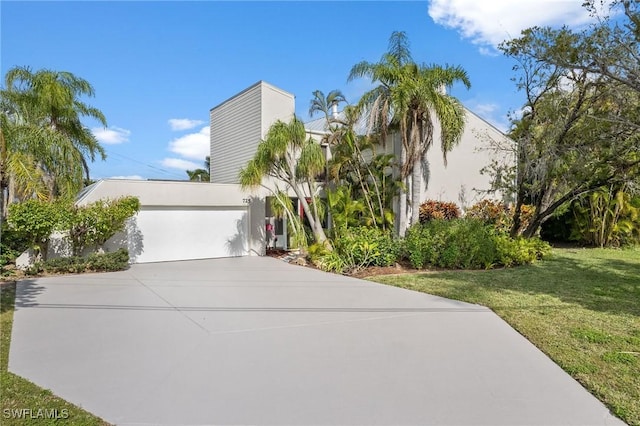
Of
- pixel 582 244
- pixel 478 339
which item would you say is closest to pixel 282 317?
pixel 478 339

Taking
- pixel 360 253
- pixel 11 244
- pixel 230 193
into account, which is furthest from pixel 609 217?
pixel 11 244

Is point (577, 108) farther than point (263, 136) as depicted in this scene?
No

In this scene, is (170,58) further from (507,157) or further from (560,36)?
(507,157)

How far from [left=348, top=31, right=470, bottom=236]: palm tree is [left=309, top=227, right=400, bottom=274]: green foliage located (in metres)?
1.01

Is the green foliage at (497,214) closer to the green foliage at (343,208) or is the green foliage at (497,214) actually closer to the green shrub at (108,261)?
the green foliage at (343,208)

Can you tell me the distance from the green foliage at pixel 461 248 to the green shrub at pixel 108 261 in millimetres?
8180

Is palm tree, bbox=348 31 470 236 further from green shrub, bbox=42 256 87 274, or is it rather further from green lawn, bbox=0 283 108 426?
green lawn, bbox=0 283 108 426

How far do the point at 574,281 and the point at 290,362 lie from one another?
760cm

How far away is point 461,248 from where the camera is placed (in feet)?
34.2

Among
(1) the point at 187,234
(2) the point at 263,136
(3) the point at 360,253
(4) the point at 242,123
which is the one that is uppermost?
(4) the point at 242,123

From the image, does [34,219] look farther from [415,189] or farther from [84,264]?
[415,189]

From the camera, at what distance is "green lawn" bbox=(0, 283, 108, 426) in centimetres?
292

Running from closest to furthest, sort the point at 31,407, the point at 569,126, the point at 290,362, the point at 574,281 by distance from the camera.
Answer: the point at 31,407 < the point at 290,362 < the point at 574,281 < the point at 569,126

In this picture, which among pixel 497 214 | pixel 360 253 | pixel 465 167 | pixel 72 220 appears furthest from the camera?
pixel 465 167
